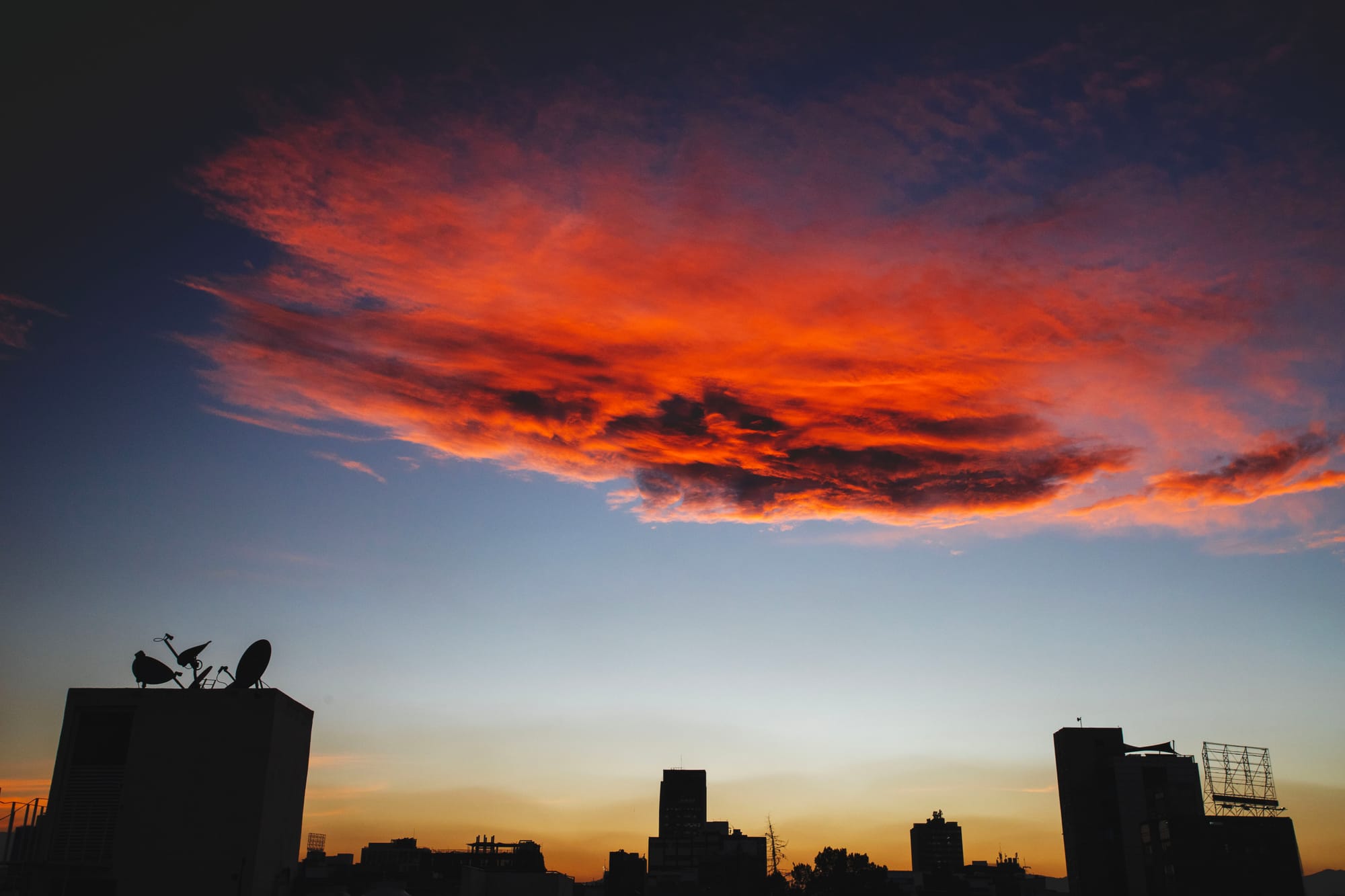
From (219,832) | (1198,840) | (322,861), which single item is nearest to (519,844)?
(322,861)

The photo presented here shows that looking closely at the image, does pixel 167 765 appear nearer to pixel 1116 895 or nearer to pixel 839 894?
pixel 1116 895

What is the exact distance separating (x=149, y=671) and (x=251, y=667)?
5948 millimetres

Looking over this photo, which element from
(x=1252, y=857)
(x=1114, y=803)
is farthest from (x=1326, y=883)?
(x=1252, y=857)

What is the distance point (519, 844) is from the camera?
177m

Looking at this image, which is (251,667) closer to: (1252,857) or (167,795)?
(167,795)

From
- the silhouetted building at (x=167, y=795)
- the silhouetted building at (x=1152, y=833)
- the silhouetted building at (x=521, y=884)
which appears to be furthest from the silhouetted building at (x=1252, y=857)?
the silhouetted building at (x=167, y=795)

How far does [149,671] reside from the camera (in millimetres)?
60594

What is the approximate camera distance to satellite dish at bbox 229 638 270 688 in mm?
62250

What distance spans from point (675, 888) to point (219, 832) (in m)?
156

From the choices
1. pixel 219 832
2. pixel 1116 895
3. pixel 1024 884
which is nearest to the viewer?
pixel 219 832

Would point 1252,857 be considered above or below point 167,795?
below

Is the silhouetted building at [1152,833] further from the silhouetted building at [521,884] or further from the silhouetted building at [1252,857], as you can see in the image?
the silhouetted building at [521,884]

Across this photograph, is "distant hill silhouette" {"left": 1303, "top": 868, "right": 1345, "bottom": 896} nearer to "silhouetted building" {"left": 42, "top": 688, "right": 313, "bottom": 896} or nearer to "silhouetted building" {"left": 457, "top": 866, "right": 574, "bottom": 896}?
"silhouetted building" {"left": 457, "top": 866, "right": 574, "bottom": 896}

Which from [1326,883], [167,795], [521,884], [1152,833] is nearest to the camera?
[167,795]
